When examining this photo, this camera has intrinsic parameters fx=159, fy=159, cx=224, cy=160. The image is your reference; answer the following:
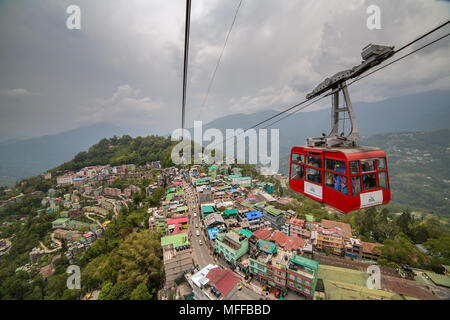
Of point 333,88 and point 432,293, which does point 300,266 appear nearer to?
point 432,293

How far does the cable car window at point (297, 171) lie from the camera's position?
4.30 meters

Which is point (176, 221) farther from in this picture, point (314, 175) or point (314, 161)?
point (314, 161)

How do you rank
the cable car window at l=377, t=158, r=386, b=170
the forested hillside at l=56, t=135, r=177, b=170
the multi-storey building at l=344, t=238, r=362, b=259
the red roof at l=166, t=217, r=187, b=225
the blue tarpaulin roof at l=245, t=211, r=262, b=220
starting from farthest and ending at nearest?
1. the forested hillside at l=56, t=135, r=177, b=170
2. the blue tarpaulin roof at l=245, t=211, r=262, b=220
3. the red roof at l=166, t=217, r=187, b=225
4. the multi-storey building at l=344, t=238, r=362, b=259
5. the cable car window at l=377, t=158, r=386, b=170

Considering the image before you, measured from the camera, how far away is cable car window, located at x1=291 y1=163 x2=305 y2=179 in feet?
14.1

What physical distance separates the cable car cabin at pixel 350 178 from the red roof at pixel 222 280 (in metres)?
7.83

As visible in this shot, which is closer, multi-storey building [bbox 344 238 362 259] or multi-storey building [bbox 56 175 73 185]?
multi-storey building [bbox 344 238 362 259]

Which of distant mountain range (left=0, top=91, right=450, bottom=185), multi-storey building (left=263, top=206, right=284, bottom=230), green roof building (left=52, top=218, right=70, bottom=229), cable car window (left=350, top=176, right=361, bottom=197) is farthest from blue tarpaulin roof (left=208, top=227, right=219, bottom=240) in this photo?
distant mountain range (left=0, top=91, right=450, bottom=185)

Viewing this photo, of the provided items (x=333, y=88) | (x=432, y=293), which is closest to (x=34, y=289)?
(x=333, y=88)

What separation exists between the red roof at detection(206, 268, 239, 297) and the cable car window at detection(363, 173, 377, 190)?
8.61 meters

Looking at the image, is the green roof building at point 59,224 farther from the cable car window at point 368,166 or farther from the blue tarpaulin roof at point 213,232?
the cable car window at point 368,166

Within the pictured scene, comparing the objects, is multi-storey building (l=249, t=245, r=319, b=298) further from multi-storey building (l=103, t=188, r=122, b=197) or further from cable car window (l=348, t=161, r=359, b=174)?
multi-storey building (l=103, t=188, r=122, b=197)

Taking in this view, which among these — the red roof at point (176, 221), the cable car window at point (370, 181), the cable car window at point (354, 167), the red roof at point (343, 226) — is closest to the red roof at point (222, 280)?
the red roof at point (176, 221)

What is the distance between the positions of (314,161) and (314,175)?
0.35 metres
